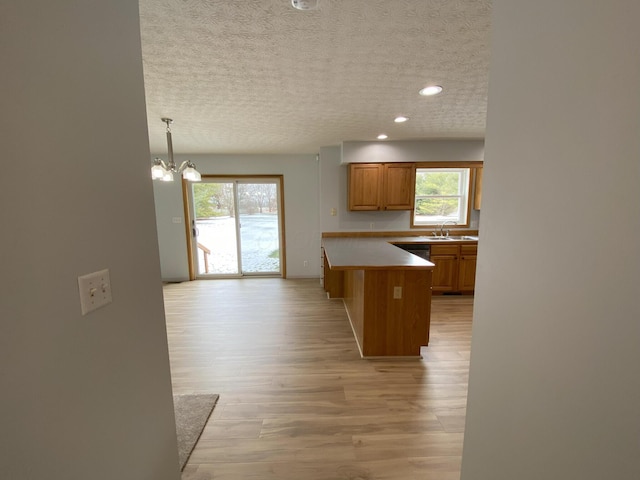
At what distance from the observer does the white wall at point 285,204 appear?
520cm

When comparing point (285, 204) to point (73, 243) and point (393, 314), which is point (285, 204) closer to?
point (393, 314)

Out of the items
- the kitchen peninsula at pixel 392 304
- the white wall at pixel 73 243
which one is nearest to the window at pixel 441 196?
the kitchen peninsula at pixel 392 304

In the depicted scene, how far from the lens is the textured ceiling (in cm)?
133

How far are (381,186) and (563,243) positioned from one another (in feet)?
12.8

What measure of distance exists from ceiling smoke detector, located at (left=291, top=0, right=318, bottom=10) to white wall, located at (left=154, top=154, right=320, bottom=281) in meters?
4.03

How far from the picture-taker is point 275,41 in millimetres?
1550

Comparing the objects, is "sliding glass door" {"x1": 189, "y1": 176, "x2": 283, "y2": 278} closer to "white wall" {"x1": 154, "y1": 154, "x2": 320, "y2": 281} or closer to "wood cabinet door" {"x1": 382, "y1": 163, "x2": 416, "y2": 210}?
"white wall" {"x1": 154, "y1": 154, "x2": 320, "y2": 281}

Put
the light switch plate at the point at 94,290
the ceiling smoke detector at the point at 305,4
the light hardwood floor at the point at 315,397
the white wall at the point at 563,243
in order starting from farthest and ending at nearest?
the light hardwood floor at the point at 315,397 → the ceiling smoke detector at the point at 305,4 → the light switch plate at the point at 94,290 → the white wall at the point at 563,243

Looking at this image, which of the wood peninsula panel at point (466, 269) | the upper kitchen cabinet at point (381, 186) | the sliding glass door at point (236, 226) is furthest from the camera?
the sliding glass door at point (236, 226)

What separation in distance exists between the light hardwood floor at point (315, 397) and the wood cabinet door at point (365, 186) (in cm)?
188

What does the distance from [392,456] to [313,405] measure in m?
0.64

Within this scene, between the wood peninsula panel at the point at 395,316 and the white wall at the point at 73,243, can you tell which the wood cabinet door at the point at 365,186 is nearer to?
the wood peninsula panel at the point at 395,316

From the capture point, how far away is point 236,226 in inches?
215

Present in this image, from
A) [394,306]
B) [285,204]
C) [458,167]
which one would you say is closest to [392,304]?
[394,306]
